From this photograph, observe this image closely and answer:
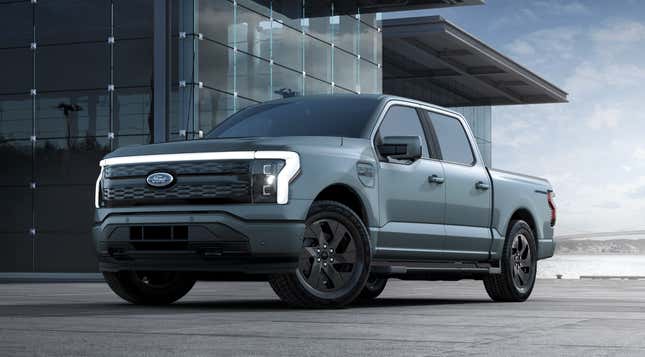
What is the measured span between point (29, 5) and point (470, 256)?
1995 centimetres

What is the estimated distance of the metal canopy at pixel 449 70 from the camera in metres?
39.9

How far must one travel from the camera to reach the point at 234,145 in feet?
31.3

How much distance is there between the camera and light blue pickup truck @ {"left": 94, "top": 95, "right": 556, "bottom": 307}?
9.33 m

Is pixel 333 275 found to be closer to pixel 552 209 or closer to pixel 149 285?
pixel 149 285

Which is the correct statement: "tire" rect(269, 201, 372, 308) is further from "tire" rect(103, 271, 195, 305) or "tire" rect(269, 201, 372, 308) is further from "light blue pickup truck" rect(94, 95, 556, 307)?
"tire" rect(103, 271, 195, 305)

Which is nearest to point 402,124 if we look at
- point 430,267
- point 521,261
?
point 430,267

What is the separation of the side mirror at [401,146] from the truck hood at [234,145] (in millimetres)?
492

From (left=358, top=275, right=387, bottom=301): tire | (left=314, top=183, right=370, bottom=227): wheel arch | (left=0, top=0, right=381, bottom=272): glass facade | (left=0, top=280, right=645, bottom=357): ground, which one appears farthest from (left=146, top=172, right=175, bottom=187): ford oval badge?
(left=0, top=0, right=381, bottom=272): glass facade

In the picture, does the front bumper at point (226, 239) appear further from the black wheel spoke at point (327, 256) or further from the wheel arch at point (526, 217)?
the wheel arch at point (526, 217)

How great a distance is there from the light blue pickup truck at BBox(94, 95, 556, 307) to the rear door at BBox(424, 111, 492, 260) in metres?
0.02

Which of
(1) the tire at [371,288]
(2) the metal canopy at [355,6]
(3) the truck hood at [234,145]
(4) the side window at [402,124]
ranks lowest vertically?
(1) the tire at [371,288]

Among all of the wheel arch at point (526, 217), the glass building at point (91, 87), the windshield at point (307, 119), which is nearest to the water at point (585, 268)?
the glass building at point (91, 87)

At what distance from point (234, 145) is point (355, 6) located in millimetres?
24117

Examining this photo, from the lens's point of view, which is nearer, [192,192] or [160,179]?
[192,192]
